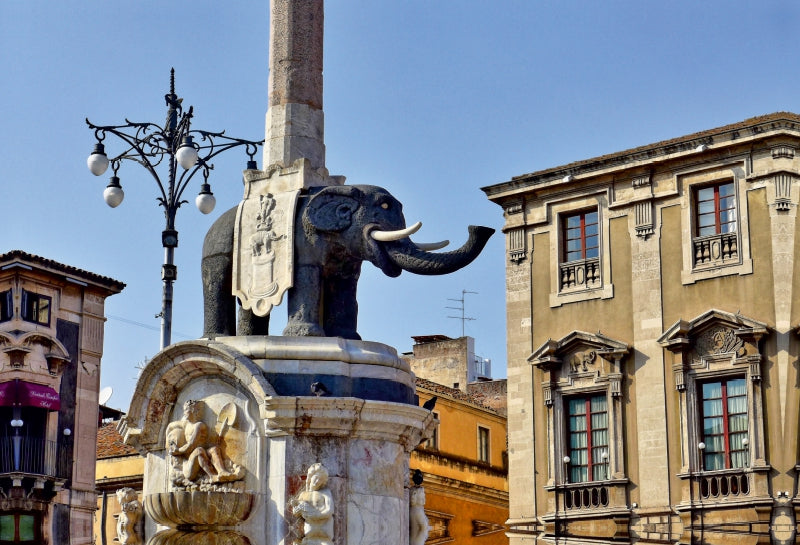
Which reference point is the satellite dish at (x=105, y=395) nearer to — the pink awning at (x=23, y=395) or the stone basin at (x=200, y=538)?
the pink awning at (x=23, y=395)

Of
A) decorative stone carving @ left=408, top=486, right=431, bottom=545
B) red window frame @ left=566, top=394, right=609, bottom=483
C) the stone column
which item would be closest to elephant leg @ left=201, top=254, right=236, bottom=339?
the stone column

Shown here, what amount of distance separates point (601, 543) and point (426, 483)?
826cm

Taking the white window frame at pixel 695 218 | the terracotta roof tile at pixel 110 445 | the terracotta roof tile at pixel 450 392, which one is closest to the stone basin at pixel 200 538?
the white window frame at pixel 695 218

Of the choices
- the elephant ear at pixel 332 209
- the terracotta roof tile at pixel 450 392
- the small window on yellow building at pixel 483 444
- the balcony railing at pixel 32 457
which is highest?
the terracotta roof tile at pixel 450 392

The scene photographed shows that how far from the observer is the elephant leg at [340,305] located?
1509 centimetres

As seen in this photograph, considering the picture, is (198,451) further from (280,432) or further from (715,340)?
(715,340)

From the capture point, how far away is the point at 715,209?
32031mm

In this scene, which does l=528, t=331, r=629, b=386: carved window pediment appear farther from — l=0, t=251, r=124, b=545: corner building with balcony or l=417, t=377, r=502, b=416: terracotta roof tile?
l=0, t=251, r=124, b=545: corner building with balcony

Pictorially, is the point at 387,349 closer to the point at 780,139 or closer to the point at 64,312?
the point at 780,139

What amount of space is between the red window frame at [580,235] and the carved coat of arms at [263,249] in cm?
1874

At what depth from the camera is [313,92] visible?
53.0ft

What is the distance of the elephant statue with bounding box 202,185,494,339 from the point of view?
14.7 m

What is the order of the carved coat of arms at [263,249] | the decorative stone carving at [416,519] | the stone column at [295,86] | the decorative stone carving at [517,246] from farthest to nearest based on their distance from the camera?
the decorative stone carving at [517,246], the stone column at [295,86], the carved coat of arms at [263,249], the decorative stone carving at [416,519]

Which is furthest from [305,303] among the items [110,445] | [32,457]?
[110,445]
